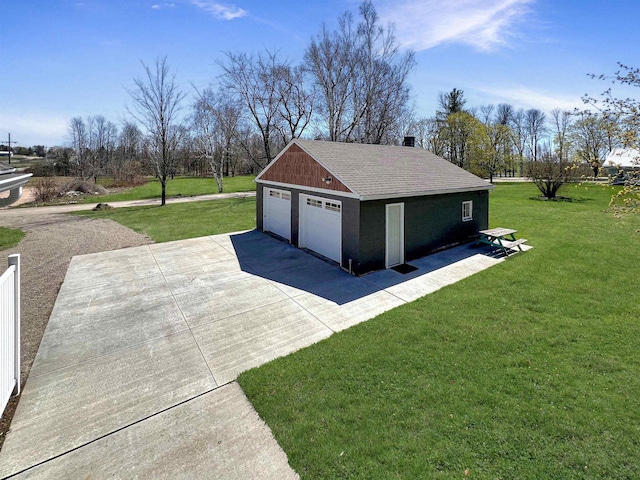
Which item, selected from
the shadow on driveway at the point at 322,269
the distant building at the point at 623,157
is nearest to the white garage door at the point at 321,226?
the shadow on driveway at the point at 322,269

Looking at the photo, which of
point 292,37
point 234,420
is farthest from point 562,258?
point 292,37

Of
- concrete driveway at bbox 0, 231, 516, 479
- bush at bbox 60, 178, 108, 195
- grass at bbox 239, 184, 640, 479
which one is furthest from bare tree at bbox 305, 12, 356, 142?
grass at bbox 239, 184, 640, 479

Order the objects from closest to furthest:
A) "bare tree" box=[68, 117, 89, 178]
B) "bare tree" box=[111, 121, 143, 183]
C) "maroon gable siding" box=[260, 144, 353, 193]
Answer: "maroon gable siding" box=[260, 144, 353, 193]
"bare tree" box=[68, 117, 89, 178]
"bare tree" box=[111, 121, 143, 183]

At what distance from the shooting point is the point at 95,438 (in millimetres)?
3795

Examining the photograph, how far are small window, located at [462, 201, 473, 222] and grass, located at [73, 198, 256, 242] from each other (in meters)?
9.74

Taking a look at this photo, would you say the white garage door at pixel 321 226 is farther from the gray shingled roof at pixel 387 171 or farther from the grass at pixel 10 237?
the grass at pixel 10 237

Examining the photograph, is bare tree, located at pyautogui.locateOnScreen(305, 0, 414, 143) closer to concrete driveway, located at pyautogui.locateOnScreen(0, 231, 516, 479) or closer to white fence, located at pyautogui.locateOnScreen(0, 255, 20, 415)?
concrete driveway, located at pyautogui.locateOnScreen(0, 231, 516, 479)

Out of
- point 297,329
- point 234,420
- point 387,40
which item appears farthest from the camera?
point 387,40

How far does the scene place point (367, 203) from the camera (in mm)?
9219

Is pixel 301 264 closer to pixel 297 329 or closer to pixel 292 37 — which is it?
pixel 297 329

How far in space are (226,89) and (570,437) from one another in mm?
31567

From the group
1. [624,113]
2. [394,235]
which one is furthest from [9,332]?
[624,113]

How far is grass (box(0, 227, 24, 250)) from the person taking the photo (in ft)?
41.1

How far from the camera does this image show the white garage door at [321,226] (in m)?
10.1
